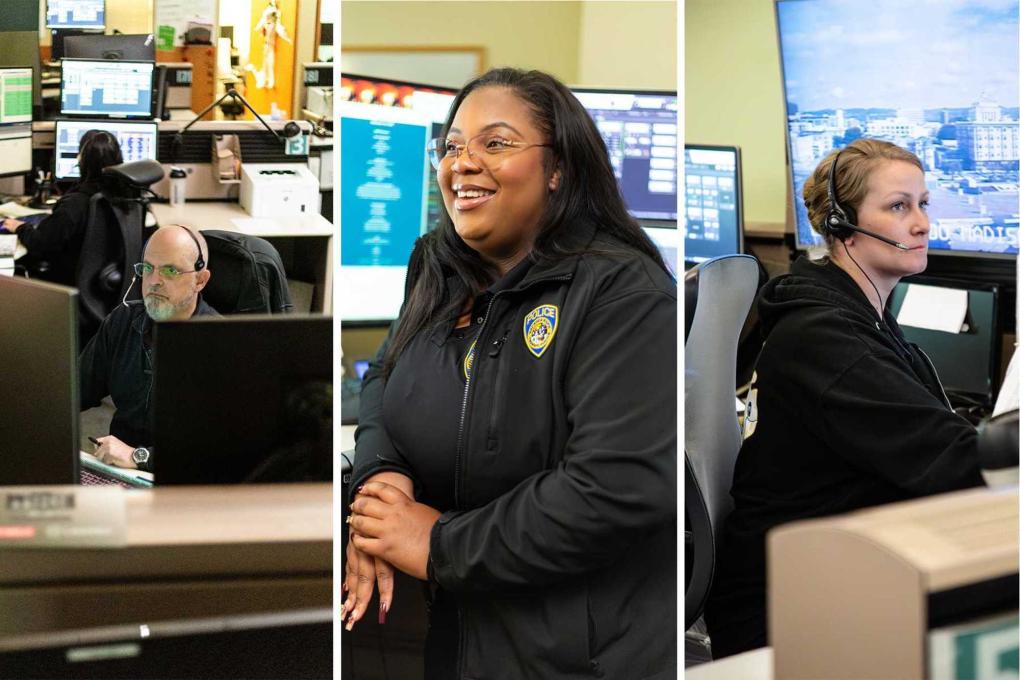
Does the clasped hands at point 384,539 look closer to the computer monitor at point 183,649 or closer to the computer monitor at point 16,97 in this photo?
the computer monitor at point 183,649

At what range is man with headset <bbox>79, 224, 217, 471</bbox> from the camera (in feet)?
4.62

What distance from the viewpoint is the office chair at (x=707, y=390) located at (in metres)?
1.67

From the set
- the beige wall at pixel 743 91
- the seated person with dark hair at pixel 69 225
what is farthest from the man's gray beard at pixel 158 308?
the beige wall at pixel 743 91

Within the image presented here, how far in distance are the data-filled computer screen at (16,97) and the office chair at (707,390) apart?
1017mm

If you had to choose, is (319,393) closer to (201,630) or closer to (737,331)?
(201,630)

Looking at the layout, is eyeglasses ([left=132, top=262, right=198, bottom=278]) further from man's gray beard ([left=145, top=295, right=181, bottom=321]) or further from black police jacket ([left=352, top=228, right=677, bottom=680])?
black police jacket ([left=352, top=228, right=677, bottom=680])

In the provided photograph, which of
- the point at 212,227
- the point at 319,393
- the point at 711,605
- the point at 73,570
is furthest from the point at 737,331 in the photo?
the point at 73,570

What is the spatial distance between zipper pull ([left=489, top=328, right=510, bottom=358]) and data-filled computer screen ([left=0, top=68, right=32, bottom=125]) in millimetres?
732

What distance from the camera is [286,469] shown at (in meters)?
1.46

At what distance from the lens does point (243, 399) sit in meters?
1.39

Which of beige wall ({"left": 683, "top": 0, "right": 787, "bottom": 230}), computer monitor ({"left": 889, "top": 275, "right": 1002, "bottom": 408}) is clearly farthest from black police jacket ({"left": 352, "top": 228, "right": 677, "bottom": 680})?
beige wall ({"left": 683, "top": 0, "right": 787, "bottom": 230})

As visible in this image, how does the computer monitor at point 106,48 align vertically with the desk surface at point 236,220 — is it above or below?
above

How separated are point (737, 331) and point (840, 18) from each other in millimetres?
973

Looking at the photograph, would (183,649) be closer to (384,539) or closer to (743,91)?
(384,539)
